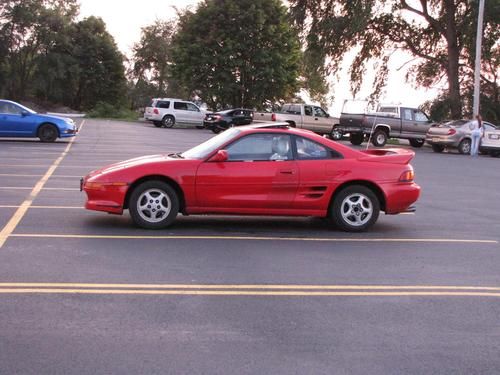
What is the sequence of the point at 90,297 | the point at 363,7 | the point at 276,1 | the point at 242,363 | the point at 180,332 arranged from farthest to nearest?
the point at 276,1 → the point at 363,7 → the point at 90,297 → the point at 180,332 → the point at 242,363

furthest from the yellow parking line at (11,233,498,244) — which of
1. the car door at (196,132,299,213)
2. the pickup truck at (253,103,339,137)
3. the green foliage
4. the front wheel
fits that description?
the green foliage

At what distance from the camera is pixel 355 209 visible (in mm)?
9391

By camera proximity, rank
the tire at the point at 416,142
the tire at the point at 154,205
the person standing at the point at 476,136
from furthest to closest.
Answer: the tire at the point at 416,142 → the person standing at the point at 476,136 → the tire at the point at 154,205

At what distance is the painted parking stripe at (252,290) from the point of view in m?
6.04

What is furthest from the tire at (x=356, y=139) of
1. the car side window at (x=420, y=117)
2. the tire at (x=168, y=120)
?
the tire at (x=168, y=120)

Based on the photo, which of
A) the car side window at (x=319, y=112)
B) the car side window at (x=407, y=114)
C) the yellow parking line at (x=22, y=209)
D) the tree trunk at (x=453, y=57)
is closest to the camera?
the yellow parking line at (x=22, y=209)

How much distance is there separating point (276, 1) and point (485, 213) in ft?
132

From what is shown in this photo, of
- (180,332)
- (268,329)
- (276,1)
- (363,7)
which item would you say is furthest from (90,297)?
(276,1)

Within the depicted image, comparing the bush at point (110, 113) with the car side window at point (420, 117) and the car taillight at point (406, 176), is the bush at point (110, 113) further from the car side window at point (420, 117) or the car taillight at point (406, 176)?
the car taillight at point (406, 176)

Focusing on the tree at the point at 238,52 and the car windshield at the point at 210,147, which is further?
the tree at the point at 238,52

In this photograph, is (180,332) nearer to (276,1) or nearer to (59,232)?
(59,232)

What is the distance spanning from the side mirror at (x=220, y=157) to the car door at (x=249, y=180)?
6 cm

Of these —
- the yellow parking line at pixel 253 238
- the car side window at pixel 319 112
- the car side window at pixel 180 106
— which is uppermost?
the car side window at pixel 180 106

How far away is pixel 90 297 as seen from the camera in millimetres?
5844
